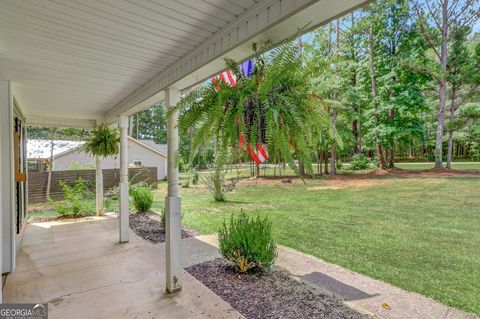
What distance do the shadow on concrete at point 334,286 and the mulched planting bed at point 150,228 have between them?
7.49 ft

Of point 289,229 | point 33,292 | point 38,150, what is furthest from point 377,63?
point 38,150

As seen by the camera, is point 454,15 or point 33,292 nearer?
point 33,292

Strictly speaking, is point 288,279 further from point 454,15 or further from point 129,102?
point 454,15

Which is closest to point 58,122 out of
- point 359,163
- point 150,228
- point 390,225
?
point 150,228

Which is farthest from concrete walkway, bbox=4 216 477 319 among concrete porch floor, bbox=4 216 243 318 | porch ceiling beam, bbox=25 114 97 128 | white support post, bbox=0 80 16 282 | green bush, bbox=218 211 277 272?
porch ceiling beam, bbox=25 114 97 128

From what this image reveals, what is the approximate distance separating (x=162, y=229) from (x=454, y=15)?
1085 centimetres

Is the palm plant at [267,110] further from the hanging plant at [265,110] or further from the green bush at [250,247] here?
the green bush at [250,247]

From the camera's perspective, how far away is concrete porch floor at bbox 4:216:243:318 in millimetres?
2135

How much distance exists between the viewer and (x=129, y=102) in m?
3.59

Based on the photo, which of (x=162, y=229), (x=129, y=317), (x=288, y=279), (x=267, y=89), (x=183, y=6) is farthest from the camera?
(x=162, y=229)

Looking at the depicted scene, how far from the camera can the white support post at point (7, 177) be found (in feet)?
9.51

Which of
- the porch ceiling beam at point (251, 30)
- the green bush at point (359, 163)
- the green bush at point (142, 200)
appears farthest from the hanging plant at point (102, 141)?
the green bush at point (359, 163)

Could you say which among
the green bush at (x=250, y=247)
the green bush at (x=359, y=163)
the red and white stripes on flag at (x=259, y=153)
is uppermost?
the red and white stripes on flag at (x=259, y=153)

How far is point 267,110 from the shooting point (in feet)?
4.71
